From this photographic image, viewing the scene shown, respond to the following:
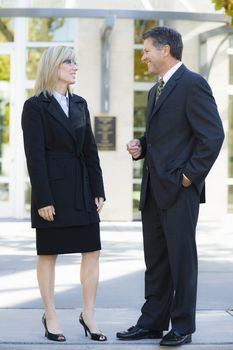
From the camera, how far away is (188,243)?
561 cm

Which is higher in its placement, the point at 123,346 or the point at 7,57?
the point at 7,57

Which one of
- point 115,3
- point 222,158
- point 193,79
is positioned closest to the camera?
point 193,79

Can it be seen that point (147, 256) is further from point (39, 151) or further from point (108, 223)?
point (108, 223)

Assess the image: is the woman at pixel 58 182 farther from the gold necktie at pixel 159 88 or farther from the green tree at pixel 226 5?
the green tree at pixel 226 5

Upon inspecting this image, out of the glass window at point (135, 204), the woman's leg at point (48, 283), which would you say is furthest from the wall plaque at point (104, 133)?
the woman's leg at point (48, 283)

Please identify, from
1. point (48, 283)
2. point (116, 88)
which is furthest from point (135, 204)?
point (48, 283)

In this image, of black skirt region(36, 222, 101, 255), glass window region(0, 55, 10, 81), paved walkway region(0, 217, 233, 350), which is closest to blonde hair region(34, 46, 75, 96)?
black skirt region(36, 222, 101, 255)

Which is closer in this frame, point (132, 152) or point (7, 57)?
point (132, 152)

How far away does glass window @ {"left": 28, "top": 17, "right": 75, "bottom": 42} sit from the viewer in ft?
→ 53.5

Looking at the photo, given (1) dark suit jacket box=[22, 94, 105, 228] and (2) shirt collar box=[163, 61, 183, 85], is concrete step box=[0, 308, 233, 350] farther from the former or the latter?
(2) shirt collar box=[163, 61, 183, 85]

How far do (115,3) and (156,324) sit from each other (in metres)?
10.3

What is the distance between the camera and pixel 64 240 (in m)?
5.73

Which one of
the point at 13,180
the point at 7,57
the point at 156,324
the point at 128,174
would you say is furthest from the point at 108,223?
the point at 156,324

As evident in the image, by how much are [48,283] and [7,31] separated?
11.2 m
